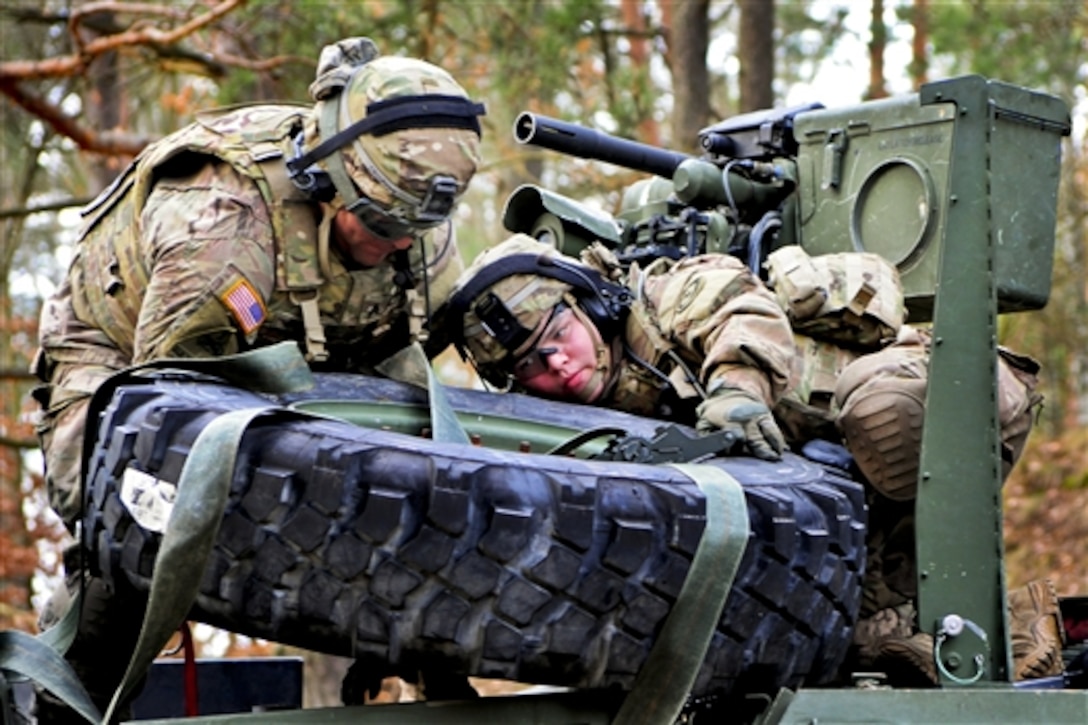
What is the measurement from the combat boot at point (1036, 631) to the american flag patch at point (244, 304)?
6.17 ft

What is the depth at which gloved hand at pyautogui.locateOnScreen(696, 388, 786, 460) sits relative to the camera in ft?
12.1

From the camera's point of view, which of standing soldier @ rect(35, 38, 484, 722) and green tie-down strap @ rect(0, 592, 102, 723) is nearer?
green tie-down strap @ rect(0, 592, 102, 723)

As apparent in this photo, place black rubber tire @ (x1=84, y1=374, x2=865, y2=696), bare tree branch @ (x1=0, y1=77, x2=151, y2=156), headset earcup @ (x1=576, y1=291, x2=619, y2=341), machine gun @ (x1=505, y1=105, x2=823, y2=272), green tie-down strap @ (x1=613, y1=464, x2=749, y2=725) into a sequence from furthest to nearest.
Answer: bare tree branch @ (x1=0, y1=77, x2=151, y2=156), machine gun @ (x1=505, y1=105, x2=823, y2=272), headset earcup @ (x1=576, y1=291, x2=619, y2=341), green tie-down strap @ (x1=613, y1=464, x2=749, y2=725), black rubber tire @ (x1=84, y1=374, x2=865, y2=696)

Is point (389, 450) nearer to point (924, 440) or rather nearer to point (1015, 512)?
point (924, 440)

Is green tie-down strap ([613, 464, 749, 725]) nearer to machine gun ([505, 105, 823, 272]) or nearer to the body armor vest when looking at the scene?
the body armor vest

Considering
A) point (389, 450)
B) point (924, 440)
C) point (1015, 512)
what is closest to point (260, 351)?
point (389, 450)

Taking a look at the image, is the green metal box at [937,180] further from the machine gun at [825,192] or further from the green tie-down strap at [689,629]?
the green tie-down strap at [689,629]

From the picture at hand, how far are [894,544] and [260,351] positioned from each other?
178cm

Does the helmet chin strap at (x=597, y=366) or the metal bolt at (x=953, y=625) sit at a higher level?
the helmet chin strap at (x=597, y=366)

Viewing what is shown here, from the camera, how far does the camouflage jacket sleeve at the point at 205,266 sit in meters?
3.98

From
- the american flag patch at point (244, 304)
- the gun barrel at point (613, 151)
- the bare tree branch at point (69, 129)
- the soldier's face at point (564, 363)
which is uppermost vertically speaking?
the bare tree branch at point (69, 129)

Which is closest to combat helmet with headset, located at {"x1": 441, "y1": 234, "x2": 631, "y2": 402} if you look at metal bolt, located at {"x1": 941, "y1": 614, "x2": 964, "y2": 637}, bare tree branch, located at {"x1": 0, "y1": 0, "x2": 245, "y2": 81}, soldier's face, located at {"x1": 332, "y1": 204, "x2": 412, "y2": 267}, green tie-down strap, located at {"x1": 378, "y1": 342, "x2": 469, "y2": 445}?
green tie-down strap, located at {"x1": 378, "y1": 342, "x2": 469, "y2": 445}

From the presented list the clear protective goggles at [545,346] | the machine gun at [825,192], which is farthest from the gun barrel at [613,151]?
the clear protective goggles at [545,346]

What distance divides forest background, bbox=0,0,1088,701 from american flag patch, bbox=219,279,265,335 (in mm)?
5684
